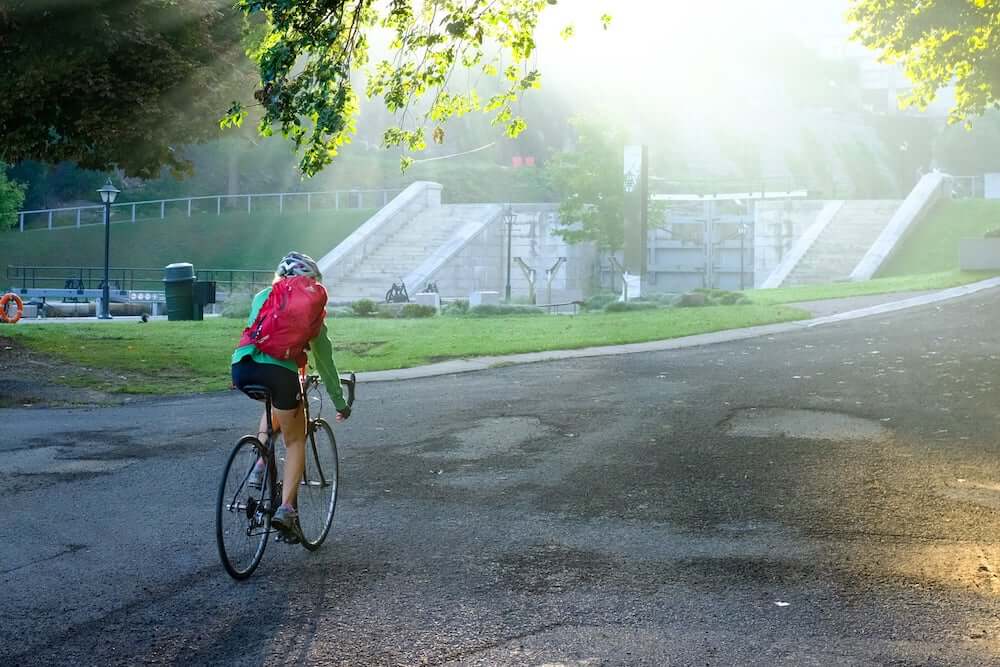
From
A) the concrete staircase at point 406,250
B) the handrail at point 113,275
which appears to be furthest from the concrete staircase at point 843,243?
the handrail at point 113,275

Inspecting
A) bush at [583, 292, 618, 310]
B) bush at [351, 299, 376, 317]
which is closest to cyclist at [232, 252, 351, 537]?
bush at [351, 299, 376, 317]

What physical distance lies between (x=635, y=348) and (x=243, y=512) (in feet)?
42.5

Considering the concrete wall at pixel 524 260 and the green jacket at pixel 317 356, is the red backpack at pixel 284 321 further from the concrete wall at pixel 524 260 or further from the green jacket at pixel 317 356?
the concrete wall at pixel 524 260

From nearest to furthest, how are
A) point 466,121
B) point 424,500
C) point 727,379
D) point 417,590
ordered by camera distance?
point 417,590 < point 424,500 < point 727,379 < point 466,121

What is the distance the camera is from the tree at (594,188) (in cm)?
5569

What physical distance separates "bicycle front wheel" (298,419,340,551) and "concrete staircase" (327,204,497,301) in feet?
116

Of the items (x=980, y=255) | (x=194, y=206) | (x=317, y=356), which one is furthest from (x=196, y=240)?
(x=317, y=356)

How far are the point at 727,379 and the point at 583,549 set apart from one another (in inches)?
318

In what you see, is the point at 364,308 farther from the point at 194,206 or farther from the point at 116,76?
the point at 194,206

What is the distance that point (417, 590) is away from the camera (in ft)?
20.4

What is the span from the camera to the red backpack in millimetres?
6320

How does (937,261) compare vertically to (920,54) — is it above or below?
below

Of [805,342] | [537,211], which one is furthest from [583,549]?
[537,211]

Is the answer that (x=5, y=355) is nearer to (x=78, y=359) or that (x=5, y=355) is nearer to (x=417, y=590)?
(x=78, y=359)
